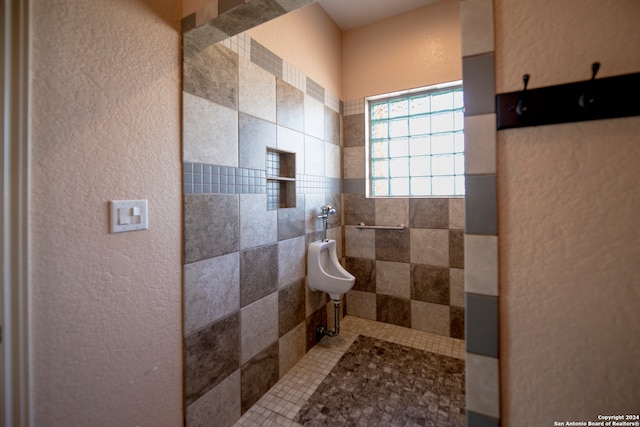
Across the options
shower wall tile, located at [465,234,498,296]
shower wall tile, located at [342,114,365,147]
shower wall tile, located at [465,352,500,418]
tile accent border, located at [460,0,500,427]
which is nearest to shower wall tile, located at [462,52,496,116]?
tile accent border, located at [460,0,500,427]

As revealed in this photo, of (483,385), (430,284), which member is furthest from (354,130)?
(483,385)

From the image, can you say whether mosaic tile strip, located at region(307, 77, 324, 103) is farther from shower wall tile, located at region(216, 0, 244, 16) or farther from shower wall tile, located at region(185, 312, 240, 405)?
shower wall tile, located at region(185, 312, 240, 405)

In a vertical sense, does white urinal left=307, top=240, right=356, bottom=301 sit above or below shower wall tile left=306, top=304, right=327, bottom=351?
above

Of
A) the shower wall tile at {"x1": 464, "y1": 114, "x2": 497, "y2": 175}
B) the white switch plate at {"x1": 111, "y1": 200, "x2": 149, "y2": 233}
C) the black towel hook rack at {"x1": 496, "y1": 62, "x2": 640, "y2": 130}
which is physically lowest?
the white switch plate at {"x1": 111, "y1": 200, "x2": 149, "y2": 233}

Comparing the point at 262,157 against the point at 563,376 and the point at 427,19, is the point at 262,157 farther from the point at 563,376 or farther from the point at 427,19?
the point at 427,19

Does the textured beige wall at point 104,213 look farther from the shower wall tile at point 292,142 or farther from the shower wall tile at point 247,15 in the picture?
the shower wall tile at point 292,142

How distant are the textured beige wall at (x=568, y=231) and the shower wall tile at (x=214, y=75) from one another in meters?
1.22

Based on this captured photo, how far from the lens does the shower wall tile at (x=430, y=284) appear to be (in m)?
Answer: 2.30

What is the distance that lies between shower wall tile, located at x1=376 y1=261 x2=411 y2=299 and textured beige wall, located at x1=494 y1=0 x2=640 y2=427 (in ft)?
6.03

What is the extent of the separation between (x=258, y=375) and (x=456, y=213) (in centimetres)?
197

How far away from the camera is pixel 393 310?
253 centimetres

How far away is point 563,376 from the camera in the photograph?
0.61m

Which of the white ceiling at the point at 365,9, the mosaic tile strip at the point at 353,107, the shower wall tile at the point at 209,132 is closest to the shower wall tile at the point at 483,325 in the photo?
the shower wall tile at the point at 209,132

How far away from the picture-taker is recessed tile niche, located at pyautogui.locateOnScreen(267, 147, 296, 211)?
6.25 ft
